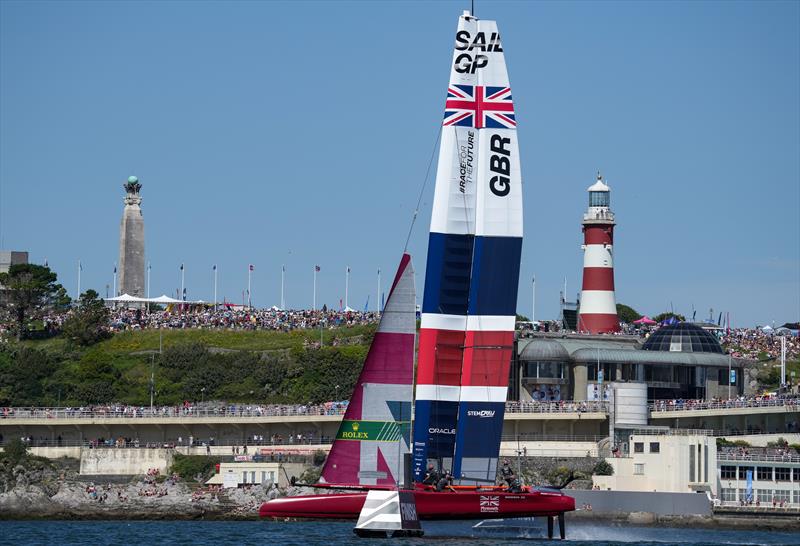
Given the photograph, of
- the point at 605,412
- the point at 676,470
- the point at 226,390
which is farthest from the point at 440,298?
the point at 226,390

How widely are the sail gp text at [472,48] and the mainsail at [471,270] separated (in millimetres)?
29

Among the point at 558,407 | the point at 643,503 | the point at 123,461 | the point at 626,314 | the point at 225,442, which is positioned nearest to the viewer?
the point at 643,503

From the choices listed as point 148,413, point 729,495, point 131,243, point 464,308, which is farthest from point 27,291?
point 464,308

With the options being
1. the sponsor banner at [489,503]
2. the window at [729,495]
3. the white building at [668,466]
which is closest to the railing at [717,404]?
the window at [729,495]

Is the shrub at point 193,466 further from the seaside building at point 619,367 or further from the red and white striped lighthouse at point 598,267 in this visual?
the red and white striped lighthouse at point 598,267

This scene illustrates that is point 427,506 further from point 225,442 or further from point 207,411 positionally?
point 207,411

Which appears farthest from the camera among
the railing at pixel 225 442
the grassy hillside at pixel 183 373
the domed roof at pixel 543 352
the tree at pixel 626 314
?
the tree at pixel 626 314

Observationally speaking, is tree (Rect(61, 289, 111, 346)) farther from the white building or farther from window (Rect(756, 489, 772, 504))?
window (Rect(756, 489, 772, 504))

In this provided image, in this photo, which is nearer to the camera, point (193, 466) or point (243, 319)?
point (193, 466)

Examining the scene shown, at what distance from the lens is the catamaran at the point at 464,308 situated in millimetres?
45688

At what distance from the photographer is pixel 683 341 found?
277 feet

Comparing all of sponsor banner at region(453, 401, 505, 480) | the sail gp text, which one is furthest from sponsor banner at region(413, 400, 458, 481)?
the sail gp text

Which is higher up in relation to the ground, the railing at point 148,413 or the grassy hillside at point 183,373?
the grassy hillside at point 183,373

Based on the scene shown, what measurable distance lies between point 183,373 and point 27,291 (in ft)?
56.5
